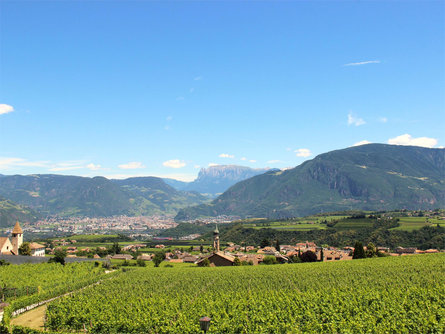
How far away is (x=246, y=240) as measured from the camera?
6959 inches

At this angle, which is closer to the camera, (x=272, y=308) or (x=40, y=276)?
(x=272, y=308)

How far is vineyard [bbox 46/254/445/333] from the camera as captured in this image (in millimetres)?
26000

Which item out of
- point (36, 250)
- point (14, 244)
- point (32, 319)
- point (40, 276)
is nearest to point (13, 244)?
point (14, 244)

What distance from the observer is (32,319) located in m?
37.6

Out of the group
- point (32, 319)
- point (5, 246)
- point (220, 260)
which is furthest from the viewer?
point (5, 246)

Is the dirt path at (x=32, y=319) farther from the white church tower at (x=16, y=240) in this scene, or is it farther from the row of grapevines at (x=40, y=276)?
the white church tower at (x=16, y=240)

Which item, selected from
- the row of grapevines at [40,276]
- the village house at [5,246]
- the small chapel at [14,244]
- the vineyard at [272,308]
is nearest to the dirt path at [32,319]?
the vineyard at [272,308]

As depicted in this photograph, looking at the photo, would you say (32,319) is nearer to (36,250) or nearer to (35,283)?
(35,283)

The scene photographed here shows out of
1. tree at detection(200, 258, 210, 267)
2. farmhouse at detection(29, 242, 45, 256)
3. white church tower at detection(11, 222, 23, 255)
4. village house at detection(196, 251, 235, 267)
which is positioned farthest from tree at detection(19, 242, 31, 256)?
village house at detection(196, 251, 235, 267)

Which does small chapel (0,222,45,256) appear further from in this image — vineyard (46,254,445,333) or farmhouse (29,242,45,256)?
vineyard (46,254,445,333)

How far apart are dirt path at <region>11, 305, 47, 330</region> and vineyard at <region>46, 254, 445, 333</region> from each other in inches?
71.6

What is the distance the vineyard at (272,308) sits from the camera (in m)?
26.0

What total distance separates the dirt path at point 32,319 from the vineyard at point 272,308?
71.6 inches

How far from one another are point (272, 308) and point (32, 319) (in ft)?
86.4
